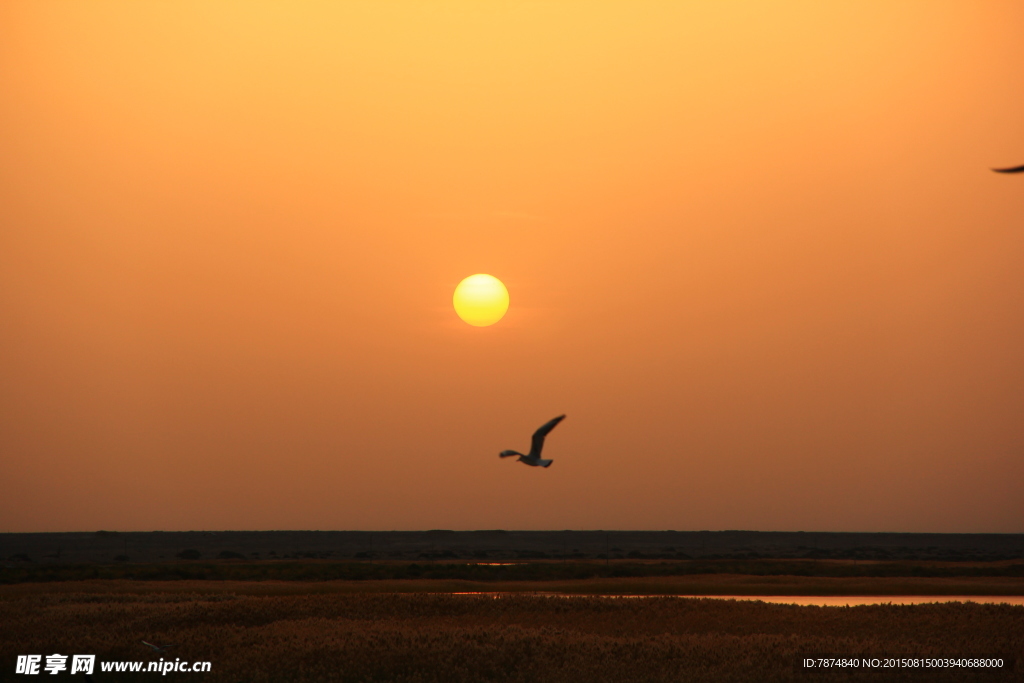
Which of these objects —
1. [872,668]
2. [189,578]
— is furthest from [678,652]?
[189,578]

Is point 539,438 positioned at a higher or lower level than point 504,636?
higher

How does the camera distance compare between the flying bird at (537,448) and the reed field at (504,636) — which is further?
the flying bird at (537,448)

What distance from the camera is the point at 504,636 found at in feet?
74.1

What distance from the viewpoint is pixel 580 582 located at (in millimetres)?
49438

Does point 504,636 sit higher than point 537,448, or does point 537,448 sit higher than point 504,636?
point 537,448

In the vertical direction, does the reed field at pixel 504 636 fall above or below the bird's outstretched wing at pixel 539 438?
below

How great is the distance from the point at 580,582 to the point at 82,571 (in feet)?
98.6

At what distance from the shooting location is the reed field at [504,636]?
64.8ft

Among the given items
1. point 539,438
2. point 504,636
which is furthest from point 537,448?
point 504,636

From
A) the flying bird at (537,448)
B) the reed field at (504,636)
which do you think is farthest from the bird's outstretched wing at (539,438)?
the reed field at (504,636)

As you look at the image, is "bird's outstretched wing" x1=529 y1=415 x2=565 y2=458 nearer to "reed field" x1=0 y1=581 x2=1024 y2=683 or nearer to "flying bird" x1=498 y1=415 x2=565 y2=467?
"flying bird" x1=498 y1=415 x2=565 y2=467

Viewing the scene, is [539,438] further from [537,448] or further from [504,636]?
[504,636]

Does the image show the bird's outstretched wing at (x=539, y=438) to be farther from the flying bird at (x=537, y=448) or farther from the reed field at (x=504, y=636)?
the reed field at (x=504, y=636)

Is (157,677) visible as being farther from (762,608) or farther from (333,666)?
(762,608)
